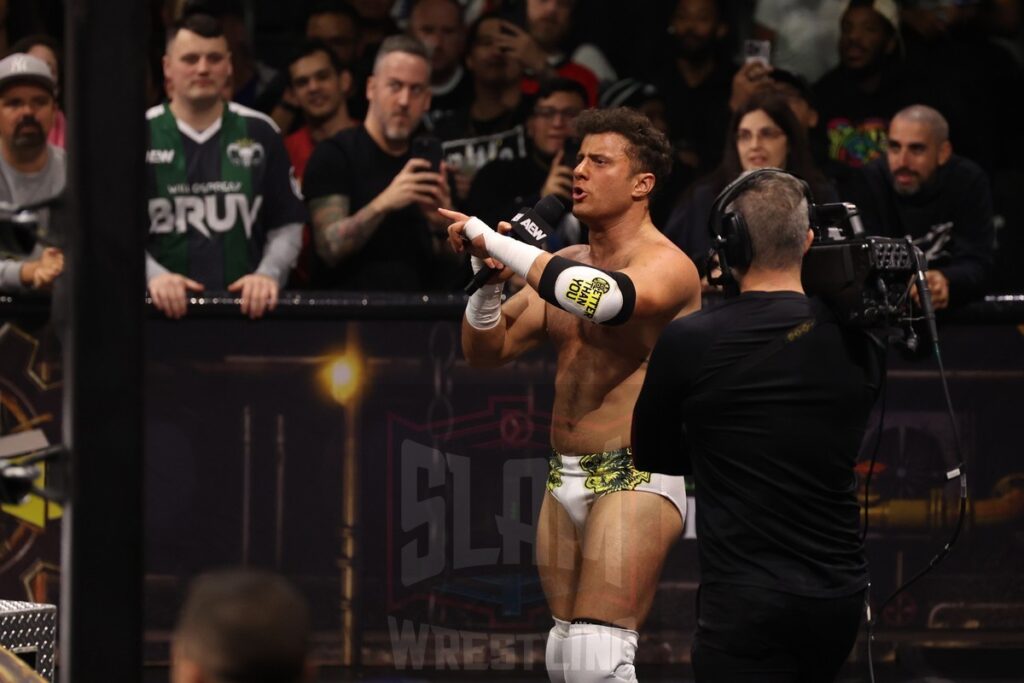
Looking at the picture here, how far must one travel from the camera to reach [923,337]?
20.0ft

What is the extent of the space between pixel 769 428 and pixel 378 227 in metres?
2.94

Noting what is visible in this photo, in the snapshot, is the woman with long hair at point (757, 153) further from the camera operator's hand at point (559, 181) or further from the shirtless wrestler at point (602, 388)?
the shirtless wrestler at point (602, 388)

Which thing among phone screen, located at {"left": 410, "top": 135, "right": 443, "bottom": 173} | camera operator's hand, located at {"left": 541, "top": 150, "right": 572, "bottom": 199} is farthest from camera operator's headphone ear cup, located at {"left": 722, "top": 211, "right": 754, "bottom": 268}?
camera operator's hand, located at {"left": 541, "top": 150, "right": 572, "bottom": 199}

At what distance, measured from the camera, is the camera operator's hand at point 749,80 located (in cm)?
724

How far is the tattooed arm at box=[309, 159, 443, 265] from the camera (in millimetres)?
6398

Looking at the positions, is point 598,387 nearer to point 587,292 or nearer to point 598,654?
point 587,292

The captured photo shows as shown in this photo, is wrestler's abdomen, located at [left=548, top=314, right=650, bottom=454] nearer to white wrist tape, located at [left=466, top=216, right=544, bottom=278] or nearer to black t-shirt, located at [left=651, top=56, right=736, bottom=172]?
white wrist tape, located at [left=466, top=216, right=544, bottom=278]

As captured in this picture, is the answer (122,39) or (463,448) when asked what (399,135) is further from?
(122,39)

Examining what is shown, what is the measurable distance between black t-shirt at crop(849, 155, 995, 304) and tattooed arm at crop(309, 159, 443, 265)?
6.02 ft

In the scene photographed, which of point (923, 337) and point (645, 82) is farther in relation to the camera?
point (645, 82)

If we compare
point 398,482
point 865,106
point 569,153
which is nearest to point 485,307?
point 398,482

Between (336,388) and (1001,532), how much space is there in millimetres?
2691

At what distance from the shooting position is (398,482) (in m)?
5.88

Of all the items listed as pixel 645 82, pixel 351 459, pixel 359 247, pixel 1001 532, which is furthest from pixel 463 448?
pixel 645 82
